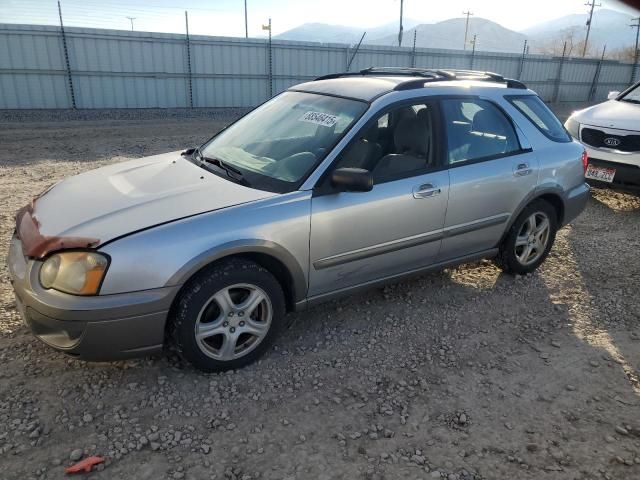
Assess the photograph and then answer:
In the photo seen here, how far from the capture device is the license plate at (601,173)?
20.9 feet

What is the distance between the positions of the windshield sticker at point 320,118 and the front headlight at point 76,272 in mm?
1728

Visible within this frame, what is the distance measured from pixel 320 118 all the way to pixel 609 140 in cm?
469

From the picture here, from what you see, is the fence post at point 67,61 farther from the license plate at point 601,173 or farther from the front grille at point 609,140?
the license plate at point 601,173

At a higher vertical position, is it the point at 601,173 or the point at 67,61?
the point at 67,61

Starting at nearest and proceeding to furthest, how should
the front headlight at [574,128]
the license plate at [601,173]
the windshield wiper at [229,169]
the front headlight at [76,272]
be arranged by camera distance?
the front headlight at [76,272], the windshield wiper at [229,169], the license plate at [601,173], the front headlight at [574,128]

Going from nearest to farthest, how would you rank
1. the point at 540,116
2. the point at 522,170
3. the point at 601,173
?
the point at 522,170
the point at 540,116
the point at 601,173

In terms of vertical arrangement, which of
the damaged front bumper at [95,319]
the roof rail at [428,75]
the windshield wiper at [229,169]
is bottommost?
the damaged front bumper at [95,319]

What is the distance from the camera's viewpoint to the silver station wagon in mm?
2682

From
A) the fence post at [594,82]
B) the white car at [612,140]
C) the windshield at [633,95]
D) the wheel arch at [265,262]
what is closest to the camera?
Result: the wheel arch at [265,262]

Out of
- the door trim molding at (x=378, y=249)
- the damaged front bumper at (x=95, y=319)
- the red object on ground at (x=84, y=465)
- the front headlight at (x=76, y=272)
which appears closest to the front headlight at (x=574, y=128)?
the door trim molding at (x=378, y=249)

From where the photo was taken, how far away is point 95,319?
8.52 feet

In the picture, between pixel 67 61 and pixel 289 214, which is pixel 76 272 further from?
pixel 67 61

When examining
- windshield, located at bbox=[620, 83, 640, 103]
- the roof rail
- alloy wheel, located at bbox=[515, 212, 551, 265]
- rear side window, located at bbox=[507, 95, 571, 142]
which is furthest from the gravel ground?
windshield, located at bbox=[620, 83, 640, 103]

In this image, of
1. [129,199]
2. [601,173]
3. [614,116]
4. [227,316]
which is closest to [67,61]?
[129,199]
